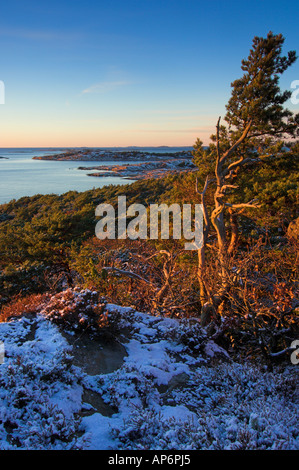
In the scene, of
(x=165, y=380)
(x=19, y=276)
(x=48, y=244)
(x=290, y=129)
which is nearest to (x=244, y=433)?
(x=165, y=380)

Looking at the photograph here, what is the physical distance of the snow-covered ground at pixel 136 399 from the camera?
9.20 ft

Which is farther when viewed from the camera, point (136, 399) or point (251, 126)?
point (251, 126)

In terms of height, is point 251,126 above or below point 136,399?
above

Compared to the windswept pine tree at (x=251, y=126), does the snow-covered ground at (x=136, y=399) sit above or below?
below

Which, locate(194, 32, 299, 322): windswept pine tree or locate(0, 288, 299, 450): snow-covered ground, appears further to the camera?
locate(194, 32, 299, 322): windswept pine tree

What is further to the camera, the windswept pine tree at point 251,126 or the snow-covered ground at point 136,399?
the windswept pine tree at point 251,126

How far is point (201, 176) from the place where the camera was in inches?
488

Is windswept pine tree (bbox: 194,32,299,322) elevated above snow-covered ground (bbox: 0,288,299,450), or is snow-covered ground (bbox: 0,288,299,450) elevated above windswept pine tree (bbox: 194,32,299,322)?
windswept pine tree (bbox: 194,32,299,322)

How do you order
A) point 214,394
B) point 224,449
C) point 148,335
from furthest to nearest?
point 148,335 < point 214,394 < point 224,449

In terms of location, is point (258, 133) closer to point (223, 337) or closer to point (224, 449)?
point (223, 337)

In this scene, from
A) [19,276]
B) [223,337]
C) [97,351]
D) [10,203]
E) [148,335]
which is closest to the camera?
[97,351]

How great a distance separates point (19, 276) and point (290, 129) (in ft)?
42.1

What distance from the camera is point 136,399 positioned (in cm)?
359

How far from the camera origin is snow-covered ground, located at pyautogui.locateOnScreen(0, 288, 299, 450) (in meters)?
2.80
